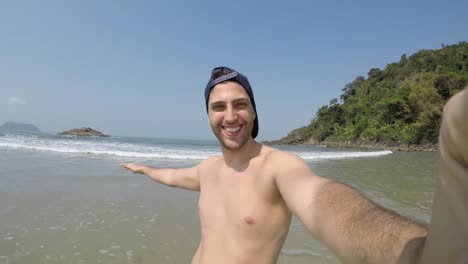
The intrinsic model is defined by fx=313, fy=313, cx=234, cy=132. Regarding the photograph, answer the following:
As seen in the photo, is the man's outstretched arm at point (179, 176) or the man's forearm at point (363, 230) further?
the man's outstretched arm at point (179, 176)

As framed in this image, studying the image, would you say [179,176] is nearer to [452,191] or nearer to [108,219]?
[452,191]

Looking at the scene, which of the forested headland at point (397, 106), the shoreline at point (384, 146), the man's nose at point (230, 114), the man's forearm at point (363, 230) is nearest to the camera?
the man's forearm at point (363, 230)

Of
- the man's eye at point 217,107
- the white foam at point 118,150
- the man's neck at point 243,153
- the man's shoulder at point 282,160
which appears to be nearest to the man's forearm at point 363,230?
the man's shoulder at point 282,160

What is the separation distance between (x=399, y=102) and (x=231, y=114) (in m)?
52.8

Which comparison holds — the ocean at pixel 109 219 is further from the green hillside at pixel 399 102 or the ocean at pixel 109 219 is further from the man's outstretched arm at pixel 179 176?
the green hillside at pixel 399 102

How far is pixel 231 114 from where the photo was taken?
1.97 meters

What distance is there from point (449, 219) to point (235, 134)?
1516mm

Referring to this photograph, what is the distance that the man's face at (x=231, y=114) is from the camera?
1987 millimetres

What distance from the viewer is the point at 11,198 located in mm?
5477

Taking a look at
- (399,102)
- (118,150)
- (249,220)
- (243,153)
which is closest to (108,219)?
(243,153)

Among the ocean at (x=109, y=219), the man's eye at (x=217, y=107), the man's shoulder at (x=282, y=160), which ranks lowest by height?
the ocean at (x=109, y=219)

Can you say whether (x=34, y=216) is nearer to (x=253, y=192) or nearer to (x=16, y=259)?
(x=16, y=259)

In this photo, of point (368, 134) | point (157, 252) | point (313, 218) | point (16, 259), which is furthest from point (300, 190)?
point (368, 134)

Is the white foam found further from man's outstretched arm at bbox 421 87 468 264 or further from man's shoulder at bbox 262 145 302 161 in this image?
man's outstretched arm at bbox 421 87 468 264
